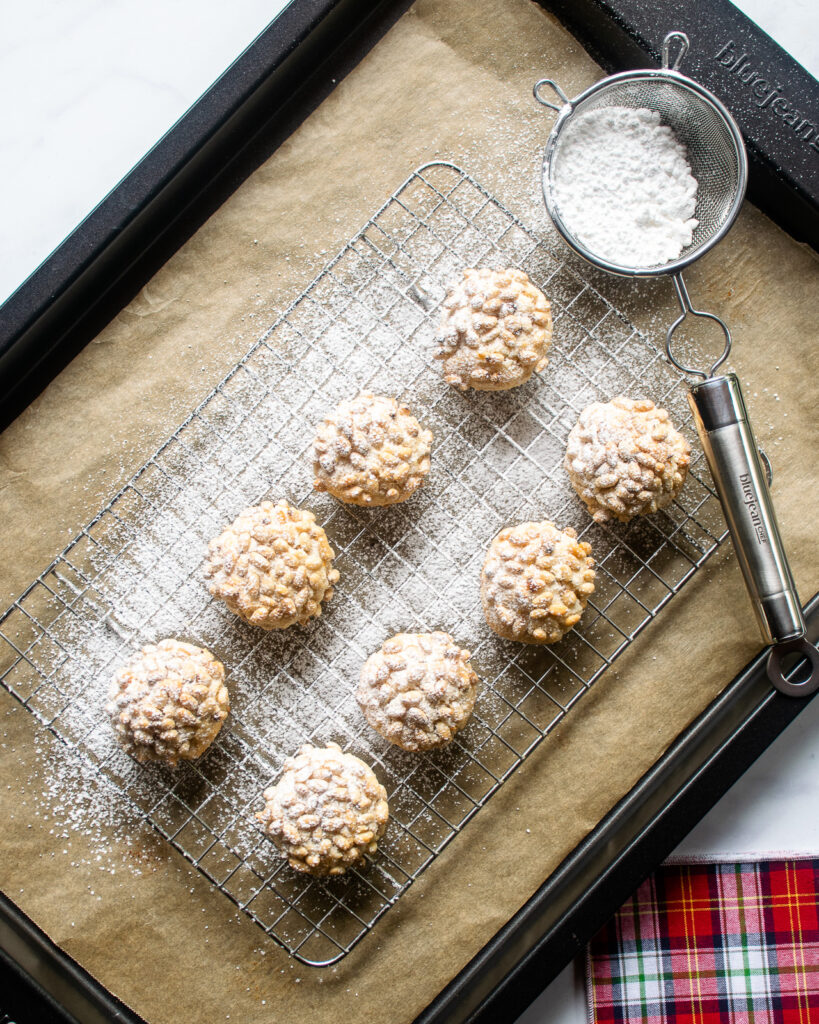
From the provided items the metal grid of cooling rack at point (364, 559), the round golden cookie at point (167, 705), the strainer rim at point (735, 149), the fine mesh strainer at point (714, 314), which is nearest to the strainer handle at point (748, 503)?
the fine mesh strainer at point (714, 314)

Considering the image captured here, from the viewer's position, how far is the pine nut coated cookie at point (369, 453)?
2.06m

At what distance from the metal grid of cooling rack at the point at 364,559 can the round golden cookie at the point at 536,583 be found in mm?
124

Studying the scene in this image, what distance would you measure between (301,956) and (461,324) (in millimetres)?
1582

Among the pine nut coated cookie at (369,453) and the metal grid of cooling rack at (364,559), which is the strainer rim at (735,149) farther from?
the pine nut coated cookie at (369,453)

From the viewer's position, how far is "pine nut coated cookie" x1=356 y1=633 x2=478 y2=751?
2.04 m

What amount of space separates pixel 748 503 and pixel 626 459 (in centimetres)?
29

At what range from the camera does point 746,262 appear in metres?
2.29

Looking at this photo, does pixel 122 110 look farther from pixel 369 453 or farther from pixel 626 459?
pixel 626 459

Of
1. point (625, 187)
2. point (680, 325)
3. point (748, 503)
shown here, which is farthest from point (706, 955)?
point (625, 187)

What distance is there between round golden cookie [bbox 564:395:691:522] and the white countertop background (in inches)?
30.0

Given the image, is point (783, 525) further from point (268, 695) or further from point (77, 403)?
point (77, 403)

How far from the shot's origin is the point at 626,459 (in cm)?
207

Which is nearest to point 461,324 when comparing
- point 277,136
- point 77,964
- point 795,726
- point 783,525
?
point 277,136

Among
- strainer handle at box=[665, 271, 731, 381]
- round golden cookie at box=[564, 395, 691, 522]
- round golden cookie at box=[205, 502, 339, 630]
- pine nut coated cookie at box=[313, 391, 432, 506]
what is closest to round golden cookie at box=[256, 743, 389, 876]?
round golden cookie at box=[205, 502, 339, 630]
